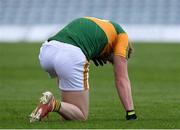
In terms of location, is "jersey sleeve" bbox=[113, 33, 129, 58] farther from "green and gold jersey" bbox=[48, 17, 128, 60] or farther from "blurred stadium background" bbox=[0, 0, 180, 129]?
"blurred stadium background" bbox=[0, 0, 180, 129]

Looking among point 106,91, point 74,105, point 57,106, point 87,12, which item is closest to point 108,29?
point 74,105

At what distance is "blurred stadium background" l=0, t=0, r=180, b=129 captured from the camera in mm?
13492

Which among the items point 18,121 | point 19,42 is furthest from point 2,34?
point 18,121

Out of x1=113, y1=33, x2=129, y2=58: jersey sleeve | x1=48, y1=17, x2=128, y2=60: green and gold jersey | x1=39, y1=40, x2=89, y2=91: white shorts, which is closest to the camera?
x1=39, y1=40, x2=89, y2=91: white shorts

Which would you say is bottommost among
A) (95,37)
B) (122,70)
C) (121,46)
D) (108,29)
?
(122,70)

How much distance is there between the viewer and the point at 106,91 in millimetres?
19562

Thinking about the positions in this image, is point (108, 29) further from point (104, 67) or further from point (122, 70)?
point (104, 67)

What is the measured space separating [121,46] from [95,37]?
1.31ft

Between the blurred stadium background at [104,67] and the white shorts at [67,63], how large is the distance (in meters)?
0.56

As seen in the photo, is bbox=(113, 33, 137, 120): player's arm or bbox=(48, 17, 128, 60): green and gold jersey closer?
bbox=(48, 17, 128, 60): green and gold jersey

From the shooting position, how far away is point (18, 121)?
494 inches

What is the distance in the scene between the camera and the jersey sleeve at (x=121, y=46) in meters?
12.4

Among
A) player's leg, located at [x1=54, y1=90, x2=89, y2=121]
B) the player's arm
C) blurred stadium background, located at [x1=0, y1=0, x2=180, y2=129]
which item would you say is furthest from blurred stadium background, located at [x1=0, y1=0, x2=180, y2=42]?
player's leg, located at [x1=54, y1=90, x2=89, y2=121]

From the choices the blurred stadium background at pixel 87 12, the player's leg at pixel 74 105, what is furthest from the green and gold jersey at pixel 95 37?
the blurred stadium background at pixel 87 12
